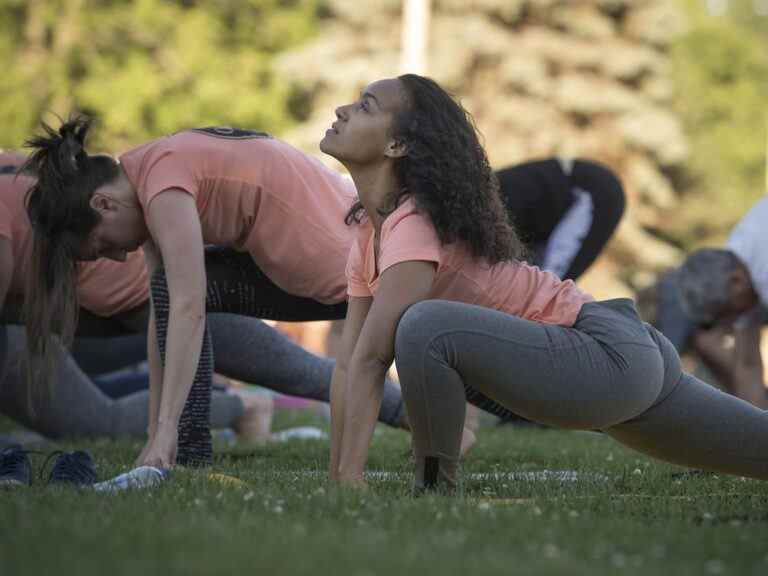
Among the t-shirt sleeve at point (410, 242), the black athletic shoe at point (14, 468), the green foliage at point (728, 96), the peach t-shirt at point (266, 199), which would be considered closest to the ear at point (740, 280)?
the peach t-shirt at point (266, 199)

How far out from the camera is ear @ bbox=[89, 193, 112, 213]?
5.67 metres

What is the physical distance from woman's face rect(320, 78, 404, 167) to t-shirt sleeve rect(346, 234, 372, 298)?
324 mm

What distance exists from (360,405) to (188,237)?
4.16ft

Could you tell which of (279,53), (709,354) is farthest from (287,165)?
(279,53)

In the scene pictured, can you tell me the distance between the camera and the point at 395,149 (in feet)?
15.6

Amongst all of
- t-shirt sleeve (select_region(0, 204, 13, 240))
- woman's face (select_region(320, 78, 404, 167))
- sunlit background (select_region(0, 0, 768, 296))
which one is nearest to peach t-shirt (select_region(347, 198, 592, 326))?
woman's face (select_region(320, 78, 404, 167))

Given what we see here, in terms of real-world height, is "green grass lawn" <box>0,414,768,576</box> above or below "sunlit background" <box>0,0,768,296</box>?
below

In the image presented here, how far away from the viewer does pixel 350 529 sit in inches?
151

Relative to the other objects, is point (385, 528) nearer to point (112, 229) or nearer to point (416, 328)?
point (416, 328)

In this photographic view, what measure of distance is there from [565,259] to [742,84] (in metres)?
37.8

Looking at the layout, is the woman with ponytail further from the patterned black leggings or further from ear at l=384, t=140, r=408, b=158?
ear at l=384, t=140, r=408, b=158

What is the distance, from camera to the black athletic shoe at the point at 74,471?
16.7 ft

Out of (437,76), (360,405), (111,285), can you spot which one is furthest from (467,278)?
(437,76)

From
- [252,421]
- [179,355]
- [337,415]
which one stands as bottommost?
[252,421]
